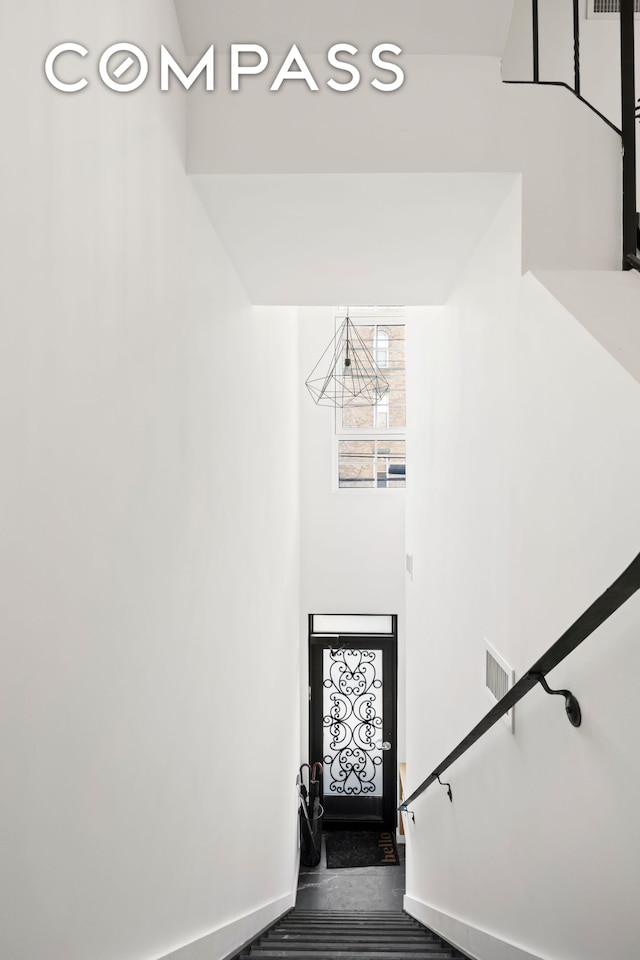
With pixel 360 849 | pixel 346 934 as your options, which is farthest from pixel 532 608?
pixel 360 849

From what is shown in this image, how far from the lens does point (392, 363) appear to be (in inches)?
300

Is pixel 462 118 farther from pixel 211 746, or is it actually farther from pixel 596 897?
pixel 211 746

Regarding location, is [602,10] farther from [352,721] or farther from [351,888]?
[351,888]

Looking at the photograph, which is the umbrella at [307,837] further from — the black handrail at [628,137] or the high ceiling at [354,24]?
the high ceiling at [354,24]

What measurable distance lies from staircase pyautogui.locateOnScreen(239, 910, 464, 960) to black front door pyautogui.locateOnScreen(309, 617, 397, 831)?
2845mm

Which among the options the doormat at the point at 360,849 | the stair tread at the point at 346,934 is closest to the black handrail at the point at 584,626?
the stair tread at the point at 346,934

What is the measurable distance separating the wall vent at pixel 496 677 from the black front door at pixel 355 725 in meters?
4.82

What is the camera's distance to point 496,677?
2445 mm

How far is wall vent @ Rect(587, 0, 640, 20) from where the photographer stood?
2.85 m

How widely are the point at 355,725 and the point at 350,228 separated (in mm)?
6071

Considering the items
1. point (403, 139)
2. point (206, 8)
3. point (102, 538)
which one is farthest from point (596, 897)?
point (206, 8)

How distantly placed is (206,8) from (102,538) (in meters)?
1.50

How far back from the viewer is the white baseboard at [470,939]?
2.10m

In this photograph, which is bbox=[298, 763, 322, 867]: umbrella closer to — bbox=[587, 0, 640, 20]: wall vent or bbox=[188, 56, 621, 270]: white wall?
bbox=[188, 56, 621, 270]: white wall
